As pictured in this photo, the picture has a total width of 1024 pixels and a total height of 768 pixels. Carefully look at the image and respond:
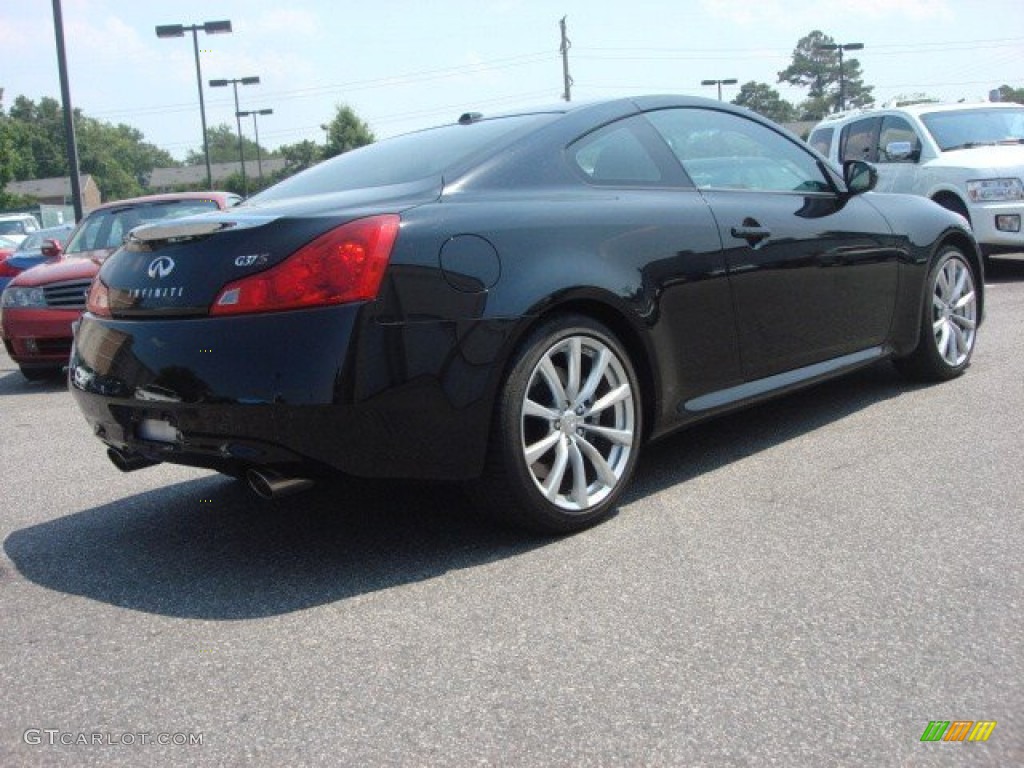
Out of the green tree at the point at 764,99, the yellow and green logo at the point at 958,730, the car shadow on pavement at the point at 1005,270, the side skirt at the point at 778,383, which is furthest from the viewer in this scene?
the green tree at the point at 764,99

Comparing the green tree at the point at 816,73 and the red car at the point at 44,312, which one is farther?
the green tree at the point at 816,73

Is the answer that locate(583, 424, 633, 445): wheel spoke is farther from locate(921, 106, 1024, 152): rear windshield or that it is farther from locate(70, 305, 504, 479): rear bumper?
locate(921, 106, 1024, 152): rear windshield

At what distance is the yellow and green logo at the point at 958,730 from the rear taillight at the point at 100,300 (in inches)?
109

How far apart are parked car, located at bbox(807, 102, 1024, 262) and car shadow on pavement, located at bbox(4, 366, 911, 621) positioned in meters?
6.73

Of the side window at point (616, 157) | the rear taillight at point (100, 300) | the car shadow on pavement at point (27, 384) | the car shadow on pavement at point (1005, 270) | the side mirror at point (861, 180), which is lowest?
the car shadow on pavement at point (27, 384)

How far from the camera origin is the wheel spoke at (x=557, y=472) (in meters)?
3.58

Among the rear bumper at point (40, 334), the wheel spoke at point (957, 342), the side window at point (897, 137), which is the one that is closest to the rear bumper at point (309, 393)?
the wheel spoke at point (957, 342)

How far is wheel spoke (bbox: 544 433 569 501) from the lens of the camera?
3.58m

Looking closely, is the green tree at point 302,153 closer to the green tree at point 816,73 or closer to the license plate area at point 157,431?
the green tree at point 816,73

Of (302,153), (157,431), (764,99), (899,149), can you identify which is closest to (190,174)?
A: (302,153)

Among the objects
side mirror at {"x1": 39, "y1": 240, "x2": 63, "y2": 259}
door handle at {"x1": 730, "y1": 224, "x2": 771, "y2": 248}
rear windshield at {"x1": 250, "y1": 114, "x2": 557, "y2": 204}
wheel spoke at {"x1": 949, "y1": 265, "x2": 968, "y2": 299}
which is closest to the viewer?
rear windshield at {"x1": 250, "y1": 114, "x2": 557, "y2": 204}

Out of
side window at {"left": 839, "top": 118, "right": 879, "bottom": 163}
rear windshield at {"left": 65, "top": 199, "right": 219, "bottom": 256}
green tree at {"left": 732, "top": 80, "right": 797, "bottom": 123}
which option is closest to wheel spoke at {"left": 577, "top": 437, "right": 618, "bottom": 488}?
rear windshield at {"left": 65, "top": 199, "right": 219, "bottom": 256}

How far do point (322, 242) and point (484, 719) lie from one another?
1481 millimetres

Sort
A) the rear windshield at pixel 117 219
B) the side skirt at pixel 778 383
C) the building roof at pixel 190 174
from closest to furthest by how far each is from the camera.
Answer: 1. the side skirt at pixel 778 383
2. the rear windshield at pixel 117 219
3. the building roof at pixel 190 174
